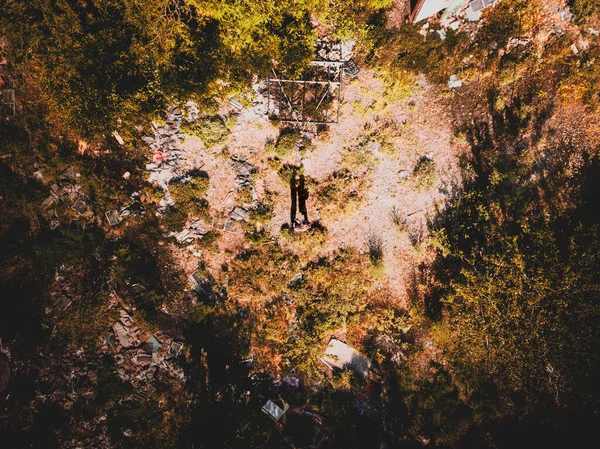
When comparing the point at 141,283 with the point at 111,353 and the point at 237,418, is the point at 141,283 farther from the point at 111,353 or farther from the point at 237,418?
the point at 237,418

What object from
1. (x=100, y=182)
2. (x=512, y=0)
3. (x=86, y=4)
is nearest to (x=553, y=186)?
(x=512, y=0)

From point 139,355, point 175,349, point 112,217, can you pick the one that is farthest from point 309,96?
point 139,355

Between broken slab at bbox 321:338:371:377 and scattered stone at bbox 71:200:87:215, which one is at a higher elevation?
scattered stone at bbox 71:200:87:215

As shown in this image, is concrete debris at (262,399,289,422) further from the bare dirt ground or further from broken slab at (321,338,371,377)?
the bare dirt ground

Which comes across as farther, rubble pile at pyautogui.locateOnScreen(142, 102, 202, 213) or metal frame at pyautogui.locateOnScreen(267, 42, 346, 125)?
rubble pile at pyautogui.locateOnScreen(142, 102, 202, 213)

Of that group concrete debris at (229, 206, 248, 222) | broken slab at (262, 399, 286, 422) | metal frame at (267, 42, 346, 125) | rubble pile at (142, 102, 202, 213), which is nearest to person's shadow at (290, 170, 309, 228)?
concrete debris at (229, 206, 248, 222)

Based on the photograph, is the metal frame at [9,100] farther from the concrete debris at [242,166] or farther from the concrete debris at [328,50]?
the concrete debris at [328,50]

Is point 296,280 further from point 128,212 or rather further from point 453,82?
point 453,82
